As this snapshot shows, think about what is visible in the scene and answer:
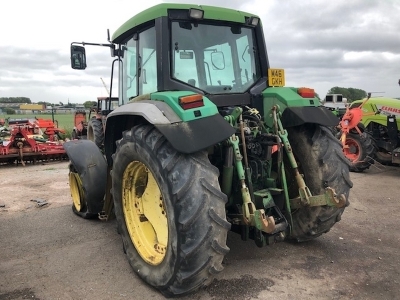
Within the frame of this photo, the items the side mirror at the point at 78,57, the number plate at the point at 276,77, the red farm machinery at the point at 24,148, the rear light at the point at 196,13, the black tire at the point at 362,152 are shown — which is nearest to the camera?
the rear light at the point at 196,13

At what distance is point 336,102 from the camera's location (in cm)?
1222

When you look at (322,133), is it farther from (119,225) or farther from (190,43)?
(119,225)

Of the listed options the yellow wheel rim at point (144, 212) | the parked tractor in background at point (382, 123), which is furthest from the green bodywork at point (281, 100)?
the parked tractor in background at point (382, 123)

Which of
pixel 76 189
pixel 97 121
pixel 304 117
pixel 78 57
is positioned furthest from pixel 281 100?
pixel 97 121

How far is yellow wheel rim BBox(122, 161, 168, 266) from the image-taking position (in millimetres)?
3219

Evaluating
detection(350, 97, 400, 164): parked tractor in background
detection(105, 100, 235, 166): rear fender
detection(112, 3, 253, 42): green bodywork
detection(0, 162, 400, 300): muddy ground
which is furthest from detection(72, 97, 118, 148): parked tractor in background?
detection(350, 97, 400, 164): parked tractor in background

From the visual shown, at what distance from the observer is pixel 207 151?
3021 millimetres

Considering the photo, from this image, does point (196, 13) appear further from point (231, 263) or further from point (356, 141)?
point (356, 141)

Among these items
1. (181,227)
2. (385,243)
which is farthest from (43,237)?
(385,243)

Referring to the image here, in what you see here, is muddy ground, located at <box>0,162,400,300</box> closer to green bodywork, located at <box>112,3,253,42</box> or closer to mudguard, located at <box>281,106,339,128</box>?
mudguard, located at <box>281,106,339,128</box>

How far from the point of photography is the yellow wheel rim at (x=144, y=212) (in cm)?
322

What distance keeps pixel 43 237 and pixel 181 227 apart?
2.42 meters

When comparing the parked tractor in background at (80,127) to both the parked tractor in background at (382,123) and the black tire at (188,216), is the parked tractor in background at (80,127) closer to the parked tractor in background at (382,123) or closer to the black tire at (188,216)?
the parked tractor in background at (382,123)

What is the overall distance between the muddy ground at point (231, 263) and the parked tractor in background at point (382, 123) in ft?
10.7
